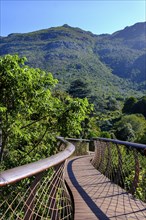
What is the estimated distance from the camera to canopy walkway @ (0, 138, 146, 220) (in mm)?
2182

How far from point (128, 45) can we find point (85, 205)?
19943 cm

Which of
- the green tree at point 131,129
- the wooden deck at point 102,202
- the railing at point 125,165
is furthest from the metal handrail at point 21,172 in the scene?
the green tree at point 131,129

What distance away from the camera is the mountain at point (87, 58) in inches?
5276

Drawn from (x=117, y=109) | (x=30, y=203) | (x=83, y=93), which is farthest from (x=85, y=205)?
(x=117, y=109)

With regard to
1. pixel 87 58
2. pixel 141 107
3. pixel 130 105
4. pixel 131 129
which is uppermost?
pixel 87 58

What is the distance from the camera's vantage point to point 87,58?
15375cm

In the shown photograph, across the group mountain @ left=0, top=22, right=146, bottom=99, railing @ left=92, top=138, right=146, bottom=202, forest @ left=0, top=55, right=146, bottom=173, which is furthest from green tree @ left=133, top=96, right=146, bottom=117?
forest @ left=0, top=55, right=146, bottom=173

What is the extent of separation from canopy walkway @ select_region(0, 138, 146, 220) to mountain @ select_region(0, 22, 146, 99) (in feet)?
345

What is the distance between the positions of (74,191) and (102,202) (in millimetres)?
881

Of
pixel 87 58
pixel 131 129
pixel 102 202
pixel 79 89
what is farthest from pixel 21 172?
pixel 87 58

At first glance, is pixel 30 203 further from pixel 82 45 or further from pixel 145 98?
pixel 82 45

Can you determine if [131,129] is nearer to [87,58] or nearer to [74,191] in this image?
[74,191]

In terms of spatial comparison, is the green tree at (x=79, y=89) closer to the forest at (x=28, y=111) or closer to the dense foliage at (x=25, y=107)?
the forest at (x=28, y=111)

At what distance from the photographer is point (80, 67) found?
140 m
